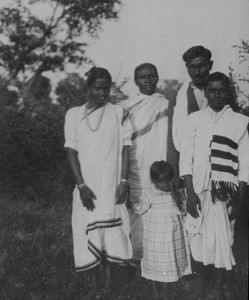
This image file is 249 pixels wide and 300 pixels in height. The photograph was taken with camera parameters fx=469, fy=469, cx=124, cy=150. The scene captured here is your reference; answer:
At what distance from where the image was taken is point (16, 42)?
12.0m

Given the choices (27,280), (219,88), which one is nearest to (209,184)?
(219,88)

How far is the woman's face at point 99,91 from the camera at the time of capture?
3.64 meters

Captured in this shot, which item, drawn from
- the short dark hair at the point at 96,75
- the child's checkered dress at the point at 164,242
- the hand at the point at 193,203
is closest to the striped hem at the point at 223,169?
the hand at the point at 193,203

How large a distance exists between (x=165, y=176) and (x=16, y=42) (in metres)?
9.35

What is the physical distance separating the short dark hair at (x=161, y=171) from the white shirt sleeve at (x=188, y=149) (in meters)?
0.27

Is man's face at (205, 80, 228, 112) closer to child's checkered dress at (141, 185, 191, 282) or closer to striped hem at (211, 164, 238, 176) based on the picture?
striped hem at (211, 164, 238, 176)

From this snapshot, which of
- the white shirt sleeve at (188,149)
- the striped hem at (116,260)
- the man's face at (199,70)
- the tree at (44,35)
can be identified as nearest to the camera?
the white shirt sleeve at (188,149)

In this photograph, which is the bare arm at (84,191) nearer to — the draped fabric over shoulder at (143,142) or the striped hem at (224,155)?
the draped fabric over shoulder at (143,142)

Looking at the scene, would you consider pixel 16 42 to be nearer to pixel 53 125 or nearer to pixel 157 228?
pixel 53 125

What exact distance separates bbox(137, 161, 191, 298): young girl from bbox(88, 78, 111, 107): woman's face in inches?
26.8

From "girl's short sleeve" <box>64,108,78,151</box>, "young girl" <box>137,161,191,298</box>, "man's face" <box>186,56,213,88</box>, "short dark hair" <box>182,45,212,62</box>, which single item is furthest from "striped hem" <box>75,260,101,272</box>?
"short dark hair" <box>182,45,212,62</box>

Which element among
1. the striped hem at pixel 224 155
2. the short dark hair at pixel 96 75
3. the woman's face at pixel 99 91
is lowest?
the striped hem at pixel 224 155

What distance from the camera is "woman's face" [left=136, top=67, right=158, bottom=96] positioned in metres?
3.90

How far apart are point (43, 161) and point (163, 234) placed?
19.4ft
